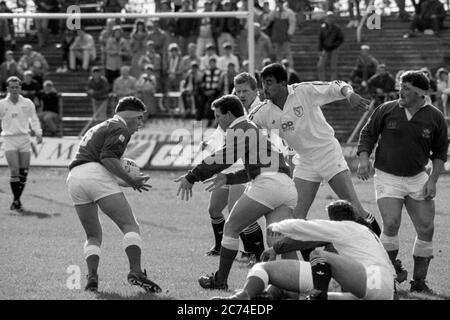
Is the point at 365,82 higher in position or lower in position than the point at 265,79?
lower

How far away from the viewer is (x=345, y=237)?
28.5ft

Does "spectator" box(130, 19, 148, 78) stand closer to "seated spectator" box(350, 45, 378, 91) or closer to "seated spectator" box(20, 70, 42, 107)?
"seated spectator" box(20, 70, 42, 107)

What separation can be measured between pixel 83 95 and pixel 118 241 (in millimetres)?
12818

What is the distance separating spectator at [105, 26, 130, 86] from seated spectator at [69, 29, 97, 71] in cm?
121

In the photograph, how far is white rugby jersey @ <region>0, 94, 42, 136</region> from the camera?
18109 mm

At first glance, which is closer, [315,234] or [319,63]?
[315,234]

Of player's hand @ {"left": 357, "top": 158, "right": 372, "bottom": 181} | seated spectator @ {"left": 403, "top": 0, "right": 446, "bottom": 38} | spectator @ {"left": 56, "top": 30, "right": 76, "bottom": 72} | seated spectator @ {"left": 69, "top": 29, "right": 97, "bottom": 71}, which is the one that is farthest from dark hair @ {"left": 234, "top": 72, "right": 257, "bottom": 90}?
spectator @ {"left": 56, "top": 30, "right": 76, "bottom": 72}

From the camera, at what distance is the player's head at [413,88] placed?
33.6 ft

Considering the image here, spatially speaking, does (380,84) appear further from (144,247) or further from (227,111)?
(227,111)

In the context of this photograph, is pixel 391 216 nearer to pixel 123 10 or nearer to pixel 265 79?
pixel 265 79

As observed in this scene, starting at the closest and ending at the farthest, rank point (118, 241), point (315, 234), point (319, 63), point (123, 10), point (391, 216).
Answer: point (315, 234)
point (391, 216)
point (118, 241)
point (319, 63)
point (123, 10)

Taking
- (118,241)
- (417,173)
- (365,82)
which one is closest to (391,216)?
(417,173)

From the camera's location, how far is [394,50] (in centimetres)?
2770

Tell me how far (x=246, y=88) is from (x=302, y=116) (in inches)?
64.9
